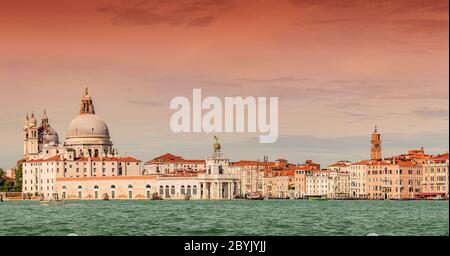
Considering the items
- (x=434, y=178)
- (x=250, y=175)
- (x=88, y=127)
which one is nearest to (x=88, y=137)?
(x=88, y=127)

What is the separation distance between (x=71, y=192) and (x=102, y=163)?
2.19 m

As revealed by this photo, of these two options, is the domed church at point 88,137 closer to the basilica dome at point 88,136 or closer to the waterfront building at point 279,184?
the basilica dome at point 88,136

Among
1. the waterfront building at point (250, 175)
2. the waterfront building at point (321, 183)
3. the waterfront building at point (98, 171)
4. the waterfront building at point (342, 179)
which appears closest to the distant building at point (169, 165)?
the waterfront building at point (98, 171)

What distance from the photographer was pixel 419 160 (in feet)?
151

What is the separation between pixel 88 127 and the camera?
5131 cm

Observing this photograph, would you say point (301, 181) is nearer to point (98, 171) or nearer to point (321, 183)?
point (321, 183)

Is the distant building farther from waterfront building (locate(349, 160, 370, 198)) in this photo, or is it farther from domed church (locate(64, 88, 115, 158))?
waterfront building (locate(349, 160, 370, 198))

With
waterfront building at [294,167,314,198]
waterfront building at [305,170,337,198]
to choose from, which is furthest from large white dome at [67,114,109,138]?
waterfront building at [305,170,337,198]

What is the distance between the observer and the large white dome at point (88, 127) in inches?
2007

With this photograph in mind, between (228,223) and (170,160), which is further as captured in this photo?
(170,160)

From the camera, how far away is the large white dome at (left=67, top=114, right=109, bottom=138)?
5097 centimetres

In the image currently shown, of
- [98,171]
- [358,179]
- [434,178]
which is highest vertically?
[98,171]
